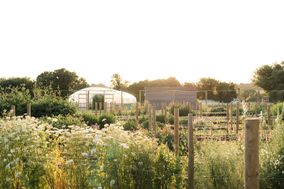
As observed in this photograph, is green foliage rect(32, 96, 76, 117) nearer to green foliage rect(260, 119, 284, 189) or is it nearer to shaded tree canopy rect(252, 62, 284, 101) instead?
green foliage rect(260, 119, 284, 189)

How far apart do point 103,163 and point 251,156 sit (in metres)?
1.84

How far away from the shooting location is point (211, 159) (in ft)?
20.2

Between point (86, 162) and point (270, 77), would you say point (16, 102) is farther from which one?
point (270, 77)

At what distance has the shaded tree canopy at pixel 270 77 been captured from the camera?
45.5 meters

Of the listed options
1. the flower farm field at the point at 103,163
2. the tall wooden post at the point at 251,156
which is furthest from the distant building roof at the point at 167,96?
the tall wooden post at the point at 251,156

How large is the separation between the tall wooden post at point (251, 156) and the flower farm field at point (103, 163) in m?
1.53

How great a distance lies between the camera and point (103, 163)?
5.35 m

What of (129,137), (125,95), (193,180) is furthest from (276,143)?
(125,95)

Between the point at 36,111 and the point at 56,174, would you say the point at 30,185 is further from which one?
the point at 36,111

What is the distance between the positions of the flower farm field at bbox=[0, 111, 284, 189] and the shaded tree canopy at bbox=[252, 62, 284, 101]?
39.5 meters

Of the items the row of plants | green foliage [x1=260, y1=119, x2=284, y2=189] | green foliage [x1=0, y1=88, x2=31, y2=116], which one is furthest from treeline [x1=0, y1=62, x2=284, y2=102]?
the row of plants

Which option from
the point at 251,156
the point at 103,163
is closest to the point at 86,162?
the point at 103,163

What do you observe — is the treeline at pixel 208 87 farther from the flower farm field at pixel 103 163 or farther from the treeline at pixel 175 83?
the flower farm field at pixel 103 163

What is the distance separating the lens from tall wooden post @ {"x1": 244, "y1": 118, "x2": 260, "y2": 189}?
3.97m
